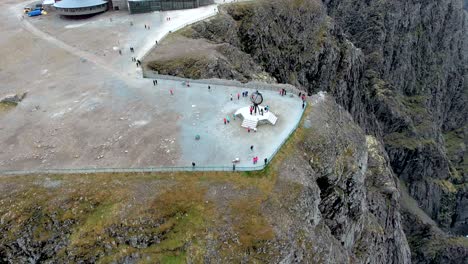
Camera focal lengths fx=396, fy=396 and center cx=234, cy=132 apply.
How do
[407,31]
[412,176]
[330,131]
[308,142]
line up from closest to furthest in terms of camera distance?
1. [308,142]
2. [330,131]
3. [412,176]
4. [407,31]

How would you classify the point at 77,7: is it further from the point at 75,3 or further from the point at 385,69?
the point at 385,69

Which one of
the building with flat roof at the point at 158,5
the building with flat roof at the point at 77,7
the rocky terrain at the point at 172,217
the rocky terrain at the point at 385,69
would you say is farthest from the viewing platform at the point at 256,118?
the building with flat roof at the point at 77,7

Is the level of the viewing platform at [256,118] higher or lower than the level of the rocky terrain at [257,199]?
higher

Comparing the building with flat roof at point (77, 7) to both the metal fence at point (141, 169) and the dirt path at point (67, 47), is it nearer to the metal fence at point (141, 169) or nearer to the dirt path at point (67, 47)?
the dirt path at point (67, 47)

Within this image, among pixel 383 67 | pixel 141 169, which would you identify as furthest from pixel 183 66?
pixel 383 67

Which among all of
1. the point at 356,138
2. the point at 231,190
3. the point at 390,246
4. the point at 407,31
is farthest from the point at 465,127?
the point at 231,190

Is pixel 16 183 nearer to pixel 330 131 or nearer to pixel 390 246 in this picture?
pixel 330 131

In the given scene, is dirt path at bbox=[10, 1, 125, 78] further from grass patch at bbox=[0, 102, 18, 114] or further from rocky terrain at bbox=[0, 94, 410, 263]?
rocky terrain at bbox=[0, 94, 410, 263]
